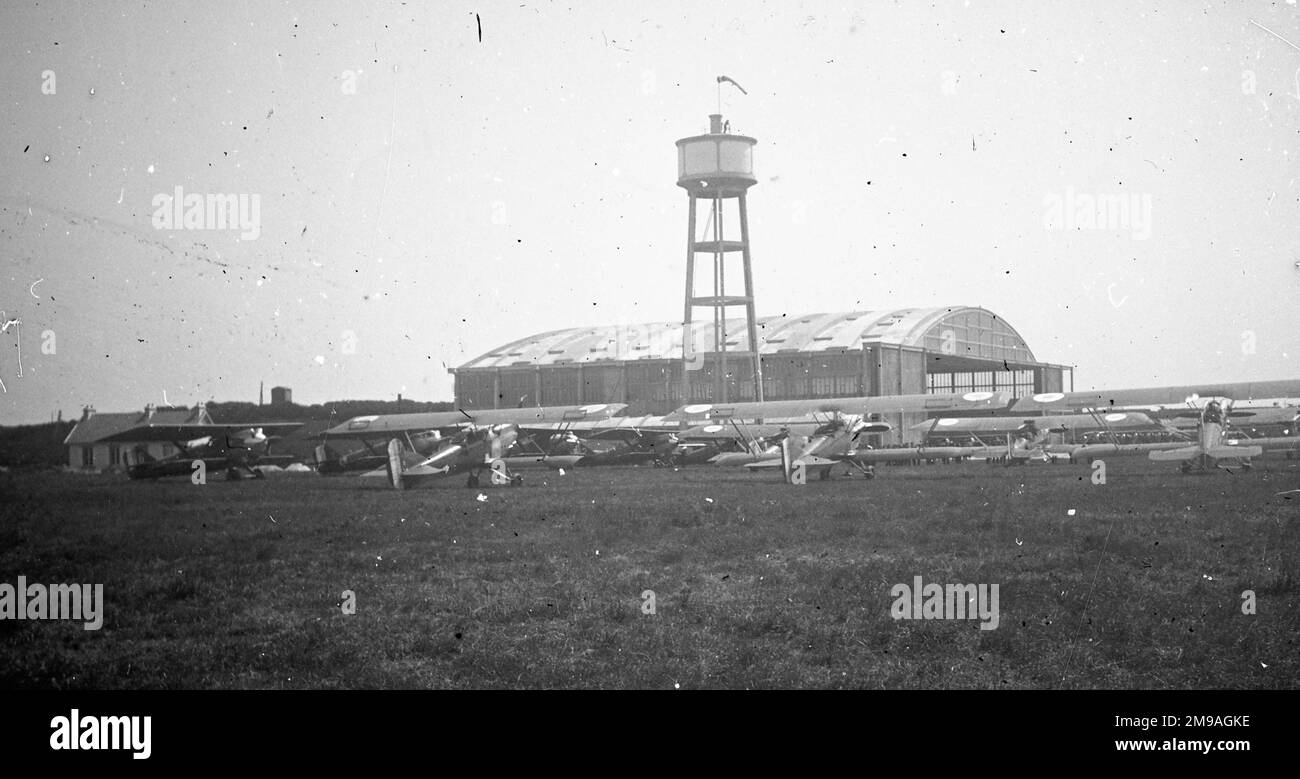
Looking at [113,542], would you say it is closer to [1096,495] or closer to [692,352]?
[1096,495]

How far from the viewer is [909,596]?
27.1 feet

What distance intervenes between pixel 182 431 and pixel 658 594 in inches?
894

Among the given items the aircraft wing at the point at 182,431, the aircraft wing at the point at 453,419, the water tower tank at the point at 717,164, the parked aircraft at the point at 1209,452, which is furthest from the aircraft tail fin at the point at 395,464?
the water tower tank at the point at 717,164

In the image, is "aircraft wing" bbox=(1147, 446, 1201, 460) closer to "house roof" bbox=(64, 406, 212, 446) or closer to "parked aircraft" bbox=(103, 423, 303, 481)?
"house roof" bbox=(64, 406, 212, 446)

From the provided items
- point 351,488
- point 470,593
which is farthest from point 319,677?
point 351,488

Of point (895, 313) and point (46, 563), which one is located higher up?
point (895, 313)

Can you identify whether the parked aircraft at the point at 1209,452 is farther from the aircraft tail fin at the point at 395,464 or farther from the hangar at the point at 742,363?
the aircraft tail fin at the point at 395,464

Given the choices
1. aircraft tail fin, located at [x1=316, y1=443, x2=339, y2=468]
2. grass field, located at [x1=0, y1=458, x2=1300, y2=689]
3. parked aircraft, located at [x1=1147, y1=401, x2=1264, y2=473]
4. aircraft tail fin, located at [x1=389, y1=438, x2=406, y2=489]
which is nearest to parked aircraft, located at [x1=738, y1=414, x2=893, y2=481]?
grass field, located at [x1=0, y1=458, x2=1300, y2=689]

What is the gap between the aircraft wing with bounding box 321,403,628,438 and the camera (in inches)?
1081

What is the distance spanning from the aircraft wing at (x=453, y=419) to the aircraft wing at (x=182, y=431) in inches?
88.8

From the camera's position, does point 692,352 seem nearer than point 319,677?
No

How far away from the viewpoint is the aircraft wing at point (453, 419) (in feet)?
90.1

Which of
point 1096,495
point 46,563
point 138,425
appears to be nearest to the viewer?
point 46,563

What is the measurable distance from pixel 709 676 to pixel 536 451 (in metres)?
30.7
